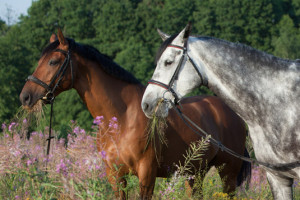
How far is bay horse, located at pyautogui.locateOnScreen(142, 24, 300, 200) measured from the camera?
130 inches

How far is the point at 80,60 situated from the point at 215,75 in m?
1.95

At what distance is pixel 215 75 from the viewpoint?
3.57 metres

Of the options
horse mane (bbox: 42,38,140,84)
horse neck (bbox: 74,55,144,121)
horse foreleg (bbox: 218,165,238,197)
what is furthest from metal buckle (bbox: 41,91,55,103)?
horse foreleg (bbox: 218,165,238,197)

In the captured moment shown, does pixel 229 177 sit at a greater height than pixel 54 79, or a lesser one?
lesser

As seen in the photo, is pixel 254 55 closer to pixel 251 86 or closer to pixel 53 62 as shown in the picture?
pixel 251 86

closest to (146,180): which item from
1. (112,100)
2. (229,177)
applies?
(112,100)

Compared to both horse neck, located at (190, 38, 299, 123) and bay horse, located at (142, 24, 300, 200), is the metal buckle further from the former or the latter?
horse neck, located at (190, 38, 299, 123)

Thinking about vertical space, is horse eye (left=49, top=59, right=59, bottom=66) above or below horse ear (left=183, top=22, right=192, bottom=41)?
below

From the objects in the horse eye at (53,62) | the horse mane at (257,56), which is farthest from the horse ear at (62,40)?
the horse mane at (257,56)

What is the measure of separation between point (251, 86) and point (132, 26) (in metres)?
27.7

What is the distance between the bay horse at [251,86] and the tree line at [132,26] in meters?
23.5

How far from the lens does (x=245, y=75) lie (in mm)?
3453

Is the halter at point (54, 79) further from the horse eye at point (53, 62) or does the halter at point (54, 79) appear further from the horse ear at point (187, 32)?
the horse ear at point (187, 32)

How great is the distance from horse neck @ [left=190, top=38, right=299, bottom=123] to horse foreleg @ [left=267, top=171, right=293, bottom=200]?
2.06 feet
